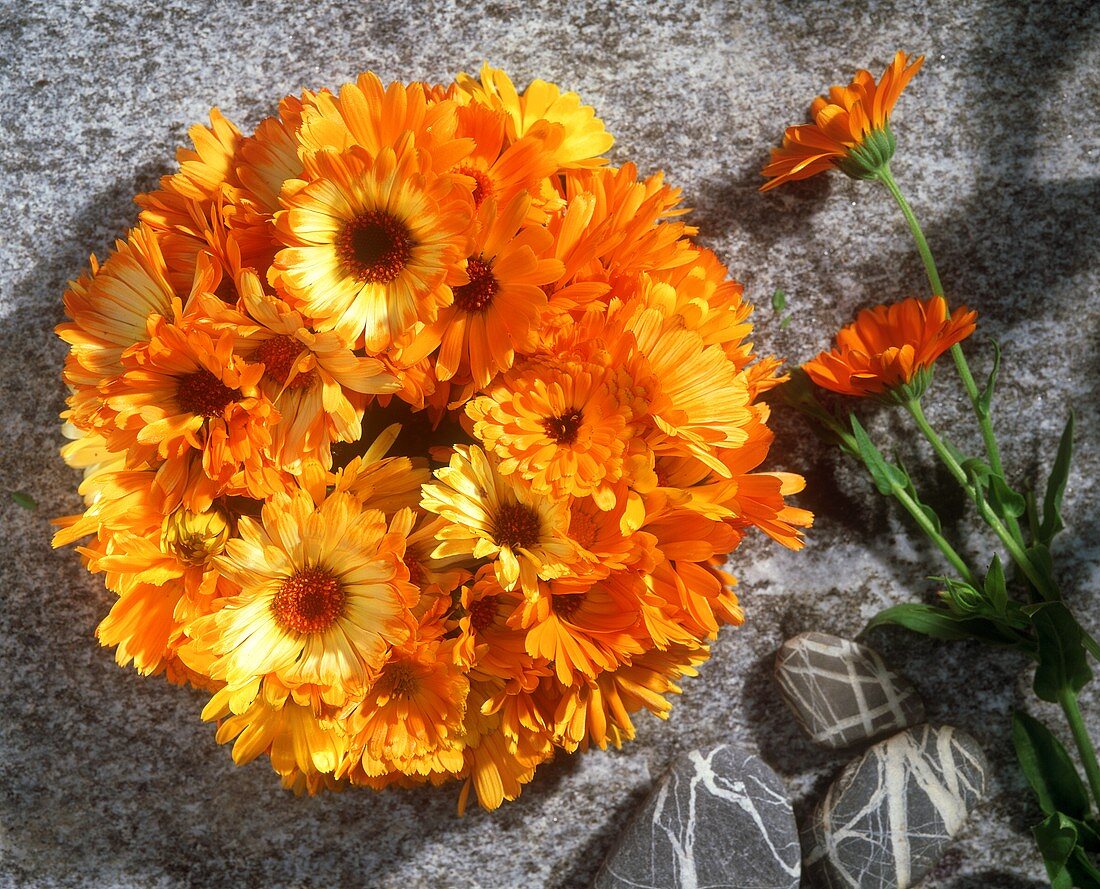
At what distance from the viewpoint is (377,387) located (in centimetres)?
52

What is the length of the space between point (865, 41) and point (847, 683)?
620 mm

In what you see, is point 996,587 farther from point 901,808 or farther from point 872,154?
point 872,154

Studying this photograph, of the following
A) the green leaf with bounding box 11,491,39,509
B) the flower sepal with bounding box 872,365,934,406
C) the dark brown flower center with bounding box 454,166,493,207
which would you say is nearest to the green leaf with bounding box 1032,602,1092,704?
the flower sepal with bounding box 872,365,934,406

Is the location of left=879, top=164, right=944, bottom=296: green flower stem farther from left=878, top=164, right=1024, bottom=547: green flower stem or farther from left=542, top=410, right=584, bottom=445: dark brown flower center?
left=542, top=410, right=584, bottom=445: dark brown flower center

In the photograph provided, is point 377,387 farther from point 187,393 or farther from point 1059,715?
point 1059,715

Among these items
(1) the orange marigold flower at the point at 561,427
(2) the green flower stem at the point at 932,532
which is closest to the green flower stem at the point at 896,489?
(2) the green flower stem at the point at 932,532

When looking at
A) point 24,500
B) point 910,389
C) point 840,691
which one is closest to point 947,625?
point 840,691

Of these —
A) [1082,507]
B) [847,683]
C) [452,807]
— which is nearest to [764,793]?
[847,683]

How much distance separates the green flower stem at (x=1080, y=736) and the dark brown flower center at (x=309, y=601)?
0.67m

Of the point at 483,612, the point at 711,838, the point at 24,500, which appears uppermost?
the point at 483,612

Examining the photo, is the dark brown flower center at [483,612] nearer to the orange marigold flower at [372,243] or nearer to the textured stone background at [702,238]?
the orange marigold flower at [372,243]

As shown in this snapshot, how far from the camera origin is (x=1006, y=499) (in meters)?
0.78

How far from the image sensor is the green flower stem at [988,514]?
75 cm

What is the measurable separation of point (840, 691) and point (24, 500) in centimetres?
80
